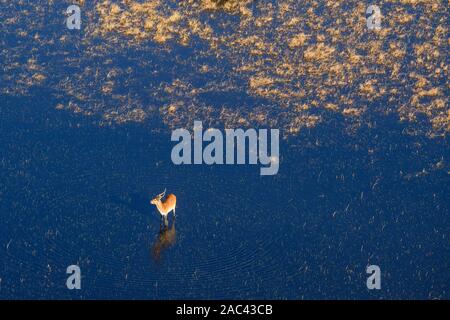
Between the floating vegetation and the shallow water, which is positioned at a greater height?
the floating vegetation

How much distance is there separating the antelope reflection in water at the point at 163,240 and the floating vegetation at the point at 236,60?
429cm

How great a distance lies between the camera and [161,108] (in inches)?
880

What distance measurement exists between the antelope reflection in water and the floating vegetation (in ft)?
14.1

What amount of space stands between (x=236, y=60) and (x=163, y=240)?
8652 mm

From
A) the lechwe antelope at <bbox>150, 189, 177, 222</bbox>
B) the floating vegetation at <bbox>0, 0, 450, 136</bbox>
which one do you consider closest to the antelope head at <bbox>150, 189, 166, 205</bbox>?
the lechwe antelope at <bbox>150, 189, 177, 222</bbox>

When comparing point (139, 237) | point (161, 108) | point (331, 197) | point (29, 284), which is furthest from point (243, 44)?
point (29, 284)

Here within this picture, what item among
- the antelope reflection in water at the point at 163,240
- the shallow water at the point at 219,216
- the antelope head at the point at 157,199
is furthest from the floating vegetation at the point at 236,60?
the antelope reflection in water at the point at 163,240

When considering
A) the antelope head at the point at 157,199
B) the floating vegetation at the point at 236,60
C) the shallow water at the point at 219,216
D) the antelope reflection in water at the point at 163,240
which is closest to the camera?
the shallow water at the point at 219,216

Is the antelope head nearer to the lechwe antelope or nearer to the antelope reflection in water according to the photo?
the lechwe antelope

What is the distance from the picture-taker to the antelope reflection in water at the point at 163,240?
17.7m

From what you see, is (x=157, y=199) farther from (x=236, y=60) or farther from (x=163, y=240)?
(x=236, y=60)

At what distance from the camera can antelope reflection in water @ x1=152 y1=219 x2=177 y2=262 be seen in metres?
17.7

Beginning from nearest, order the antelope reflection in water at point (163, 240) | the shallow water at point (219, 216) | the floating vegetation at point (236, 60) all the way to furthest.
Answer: the shallow water at point (219, 216)
the antelope reflection in water at point (163, 240)
the floating vegetation at point (236, 60)

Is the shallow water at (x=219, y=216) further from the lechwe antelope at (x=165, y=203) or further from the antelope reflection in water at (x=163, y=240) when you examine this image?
the lechwe antelope at (x=165, y=203)
